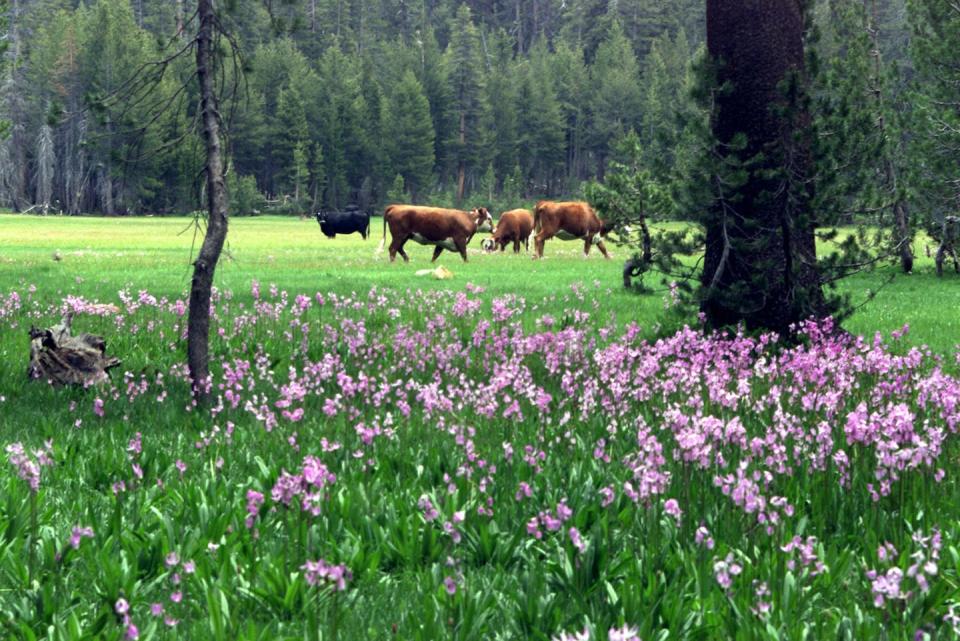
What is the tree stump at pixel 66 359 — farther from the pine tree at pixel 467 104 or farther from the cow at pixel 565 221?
the pine tree at pixel 467 104

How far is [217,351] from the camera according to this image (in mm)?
11023

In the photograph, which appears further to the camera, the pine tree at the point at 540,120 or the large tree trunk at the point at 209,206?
the pine tree at the point at 540,120

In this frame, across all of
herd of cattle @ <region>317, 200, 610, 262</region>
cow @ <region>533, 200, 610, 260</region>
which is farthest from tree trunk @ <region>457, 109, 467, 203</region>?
cow @ <region>533, 200, 610, 260</region>

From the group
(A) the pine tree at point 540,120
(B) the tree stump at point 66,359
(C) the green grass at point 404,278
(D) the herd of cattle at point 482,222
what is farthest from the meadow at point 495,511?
(A) the pine tree at point 540,120

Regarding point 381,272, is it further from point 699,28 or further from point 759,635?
point 699,28

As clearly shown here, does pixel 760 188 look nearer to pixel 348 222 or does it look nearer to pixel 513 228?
pixel 513 228

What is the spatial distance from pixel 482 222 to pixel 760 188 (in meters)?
26.0

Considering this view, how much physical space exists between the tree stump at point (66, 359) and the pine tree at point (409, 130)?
105615mm

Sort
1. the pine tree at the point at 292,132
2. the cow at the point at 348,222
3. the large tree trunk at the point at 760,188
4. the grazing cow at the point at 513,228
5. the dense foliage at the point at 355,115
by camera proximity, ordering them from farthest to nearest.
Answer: the pine tree at the point at 292,132
the dense foliage at the point at 355,115
the cow at the point at 348,222
the grazing cow at the point at 513,228
the large tree trunk at the point at 760,188

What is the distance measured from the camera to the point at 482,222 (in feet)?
120

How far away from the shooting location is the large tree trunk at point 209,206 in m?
8.02

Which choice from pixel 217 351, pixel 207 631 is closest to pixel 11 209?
pixel 217 351

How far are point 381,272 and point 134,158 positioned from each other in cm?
1783

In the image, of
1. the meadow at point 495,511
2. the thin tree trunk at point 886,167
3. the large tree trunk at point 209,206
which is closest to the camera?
the meadow at point 495,511
